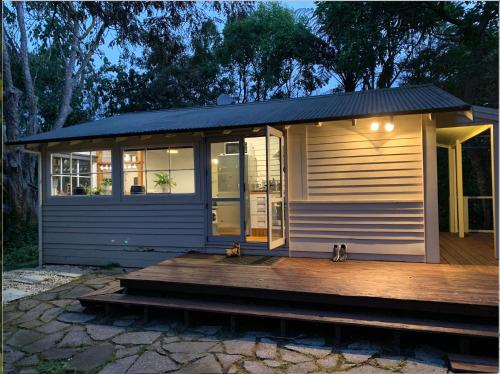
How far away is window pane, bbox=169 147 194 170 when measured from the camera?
5.79 meters

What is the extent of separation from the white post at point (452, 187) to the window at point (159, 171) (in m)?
4.96

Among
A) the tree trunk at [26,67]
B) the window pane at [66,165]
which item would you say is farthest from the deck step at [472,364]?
the tree trunk at [26,67]

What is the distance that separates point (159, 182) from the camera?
5.98 m

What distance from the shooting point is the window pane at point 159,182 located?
233 inches

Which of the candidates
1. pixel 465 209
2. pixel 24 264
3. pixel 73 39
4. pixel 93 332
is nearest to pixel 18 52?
pixel 73 39

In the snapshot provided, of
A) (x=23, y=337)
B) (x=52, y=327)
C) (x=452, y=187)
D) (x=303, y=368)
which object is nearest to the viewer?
(x=303, y=368)

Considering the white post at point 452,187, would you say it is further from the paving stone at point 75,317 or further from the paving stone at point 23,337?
the paving stone at point 23,337

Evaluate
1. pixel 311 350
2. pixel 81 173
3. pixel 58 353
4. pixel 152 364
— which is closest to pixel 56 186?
pixel 81 173

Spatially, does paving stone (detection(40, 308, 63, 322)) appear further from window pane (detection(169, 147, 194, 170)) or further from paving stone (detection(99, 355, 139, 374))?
window pane (detection(169, 147, 194, 170))

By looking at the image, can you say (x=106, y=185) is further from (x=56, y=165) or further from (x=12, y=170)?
(x=12, y=170)

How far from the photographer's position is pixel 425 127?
4617 millimetres

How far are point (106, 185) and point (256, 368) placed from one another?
4533mm

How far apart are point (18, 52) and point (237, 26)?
8.46 m

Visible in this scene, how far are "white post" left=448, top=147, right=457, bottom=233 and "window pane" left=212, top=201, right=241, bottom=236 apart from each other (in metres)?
4.38
